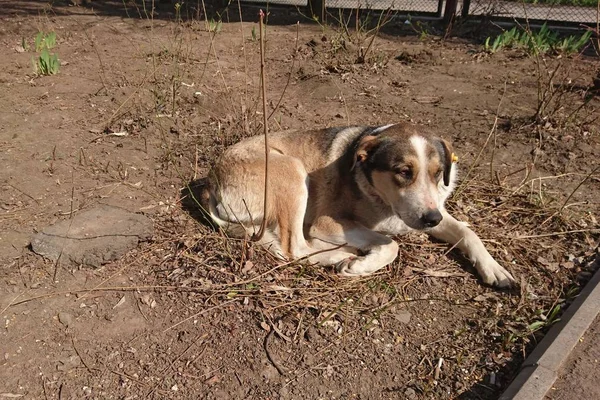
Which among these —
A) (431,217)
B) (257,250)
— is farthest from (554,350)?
(257,250)

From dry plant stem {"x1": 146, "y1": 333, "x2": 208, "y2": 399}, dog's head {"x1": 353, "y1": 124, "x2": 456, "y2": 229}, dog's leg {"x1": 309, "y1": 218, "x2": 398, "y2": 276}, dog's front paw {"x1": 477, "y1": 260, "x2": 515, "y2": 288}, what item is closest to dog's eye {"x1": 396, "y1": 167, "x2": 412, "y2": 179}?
dog's head {"x1": 353, "y1": 124, "x2": 456, "y2": 229}

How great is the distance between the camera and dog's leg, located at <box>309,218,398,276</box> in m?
3.45

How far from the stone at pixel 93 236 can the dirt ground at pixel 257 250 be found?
77 mm

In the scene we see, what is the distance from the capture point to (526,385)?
2568 millimetres

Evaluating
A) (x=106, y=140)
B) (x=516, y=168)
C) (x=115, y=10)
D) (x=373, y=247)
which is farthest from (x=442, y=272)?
(x=115, y=10)

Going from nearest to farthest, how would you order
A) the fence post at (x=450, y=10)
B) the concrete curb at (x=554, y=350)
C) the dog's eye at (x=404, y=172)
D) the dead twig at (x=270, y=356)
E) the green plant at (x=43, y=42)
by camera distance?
1. the concrete curb at (x=554, y=350)
2. the dead twig at (x=270, y=356)
3. the dog's eye at (x=404, y=172)
4. the green plant at (x=43, y=42)
5. the fence post at (x=450, y=10)

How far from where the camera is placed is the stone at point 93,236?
338 centimetres

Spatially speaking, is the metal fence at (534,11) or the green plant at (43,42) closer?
the green plant at (43,42)

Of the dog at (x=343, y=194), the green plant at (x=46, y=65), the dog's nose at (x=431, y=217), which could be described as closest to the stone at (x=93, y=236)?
the dog at (x=343, y=194)

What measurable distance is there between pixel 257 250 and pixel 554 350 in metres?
1.90

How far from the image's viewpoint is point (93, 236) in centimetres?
353

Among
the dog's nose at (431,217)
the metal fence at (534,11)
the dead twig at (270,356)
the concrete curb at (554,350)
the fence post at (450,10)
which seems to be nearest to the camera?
the concrete curb at (554,350)

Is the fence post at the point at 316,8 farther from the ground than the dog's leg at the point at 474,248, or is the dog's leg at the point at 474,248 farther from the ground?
the fence post at the point at 316,8

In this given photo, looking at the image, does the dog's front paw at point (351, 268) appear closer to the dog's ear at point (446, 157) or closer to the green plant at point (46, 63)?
the dog's ear at point (446, 157)
